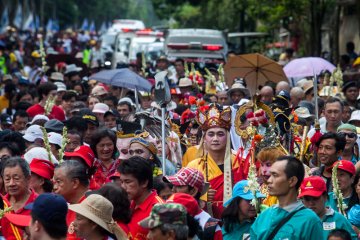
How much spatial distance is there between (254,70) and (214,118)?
8397mm

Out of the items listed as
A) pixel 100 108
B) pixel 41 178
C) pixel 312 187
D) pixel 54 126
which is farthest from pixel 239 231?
pixel 100 108

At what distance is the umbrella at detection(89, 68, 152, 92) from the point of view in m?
20.2

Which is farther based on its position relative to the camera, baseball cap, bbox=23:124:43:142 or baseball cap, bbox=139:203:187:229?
baseball cap, bbox=23:124:43:142

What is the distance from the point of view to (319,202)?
10281 mm

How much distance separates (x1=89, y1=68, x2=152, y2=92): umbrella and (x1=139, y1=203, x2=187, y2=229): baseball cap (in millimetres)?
11801

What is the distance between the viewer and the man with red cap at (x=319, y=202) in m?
10.2

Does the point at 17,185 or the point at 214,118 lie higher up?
the point at 214,118

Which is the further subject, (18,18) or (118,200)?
(18,18)

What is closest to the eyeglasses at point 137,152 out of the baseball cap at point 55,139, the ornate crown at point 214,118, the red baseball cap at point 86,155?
the red baseball cap at point 86,155

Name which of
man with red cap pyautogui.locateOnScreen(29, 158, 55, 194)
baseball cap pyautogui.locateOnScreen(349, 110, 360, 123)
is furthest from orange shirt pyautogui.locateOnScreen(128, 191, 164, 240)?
baseball cap pyautogui.locateOnScreen(349, 110, 360, 123)

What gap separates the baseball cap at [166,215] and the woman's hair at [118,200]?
1658 mm

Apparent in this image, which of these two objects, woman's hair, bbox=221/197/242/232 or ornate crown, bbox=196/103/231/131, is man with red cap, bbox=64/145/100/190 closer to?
ornate crown, bbox=196/103/231/131

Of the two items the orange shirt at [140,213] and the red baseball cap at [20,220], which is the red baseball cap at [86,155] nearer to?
the orange shirt at [140,213]

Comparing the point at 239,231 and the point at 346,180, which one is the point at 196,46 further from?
the point at 239,231
